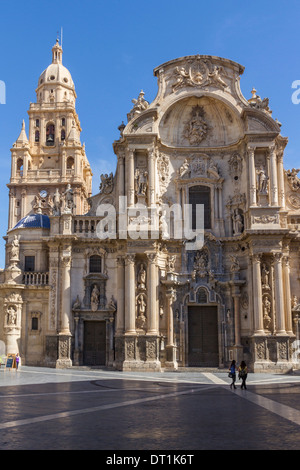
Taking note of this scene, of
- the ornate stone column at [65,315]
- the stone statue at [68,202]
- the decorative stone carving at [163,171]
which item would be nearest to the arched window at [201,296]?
the decorative stone carving at [163,171]

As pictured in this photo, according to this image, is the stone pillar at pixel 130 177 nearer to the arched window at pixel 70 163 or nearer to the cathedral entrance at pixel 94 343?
the cathedral entrance at pixel 94 343

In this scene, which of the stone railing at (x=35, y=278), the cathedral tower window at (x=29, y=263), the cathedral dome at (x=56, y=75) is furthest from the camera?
the cathedral dome at (x=56, y=75)

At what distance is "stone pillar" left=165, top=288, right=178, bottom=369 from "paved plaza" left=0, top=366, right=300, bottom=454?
10574 millimetres

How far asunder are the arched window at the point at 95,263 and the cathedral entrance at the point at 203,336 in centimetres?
708

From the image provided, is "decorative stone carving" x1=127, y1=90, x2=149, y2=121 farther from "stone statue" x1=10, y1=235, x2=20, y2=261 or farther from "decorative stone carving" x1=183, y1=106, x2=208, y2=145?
"stone statue" x1=10, y1=235, x2=20, y2=261

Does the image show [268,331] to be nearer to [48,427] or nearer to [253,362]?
[253,362]

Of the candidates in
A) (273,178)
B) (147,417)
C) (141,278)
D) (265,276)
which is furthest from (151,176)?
(147,417)

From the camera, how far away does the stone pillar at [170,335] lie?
35812 mm

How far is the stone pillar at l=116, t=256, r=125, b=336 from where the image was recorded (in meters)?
36.4

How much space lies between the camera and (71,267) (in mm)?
37688

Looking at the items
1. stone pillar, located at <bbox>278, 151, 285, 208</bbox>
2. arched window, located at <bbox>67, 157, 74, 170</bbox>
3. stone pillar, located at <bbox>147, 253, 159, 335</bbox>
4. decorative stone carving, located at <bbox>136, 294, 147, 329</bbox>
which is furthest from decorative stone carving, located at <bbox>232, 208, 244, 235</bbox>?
arched window, located at <bbox>67, 157, 74, 170</bbox>
